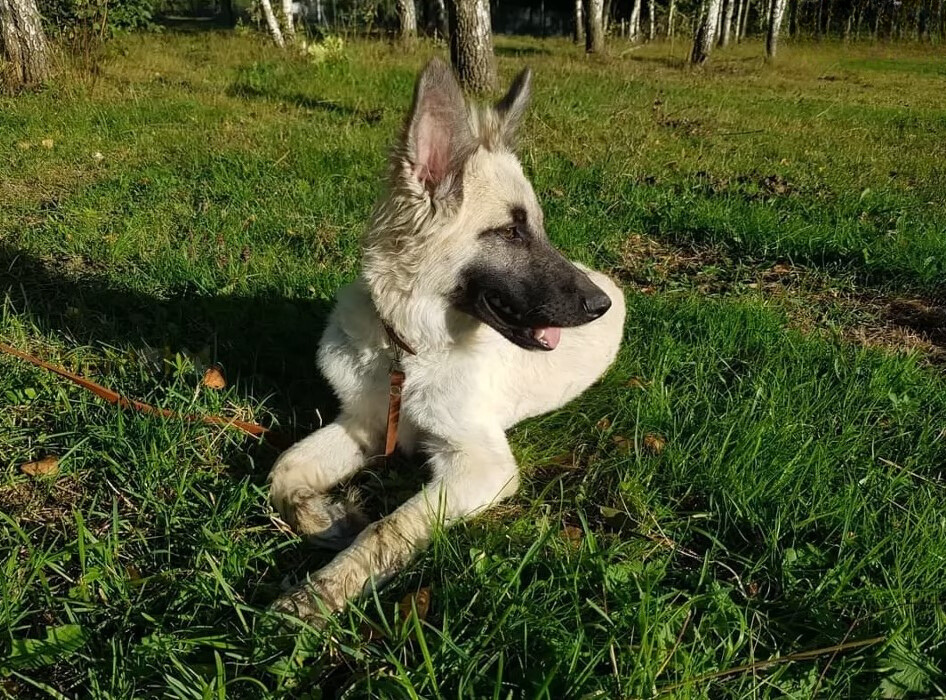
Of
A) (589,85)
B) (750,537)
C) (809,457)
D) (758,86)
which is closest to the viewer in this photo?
(750,537)

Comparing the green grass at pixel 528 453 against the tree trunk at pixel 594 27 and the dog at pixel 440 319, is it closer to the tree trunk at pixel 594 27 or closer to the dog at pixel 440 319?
the dog at pixel 440 319

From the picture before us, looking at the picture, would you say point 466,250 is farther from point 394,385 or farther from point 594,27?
point 594,27

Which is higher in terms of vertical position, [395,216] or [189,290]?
[395,216]

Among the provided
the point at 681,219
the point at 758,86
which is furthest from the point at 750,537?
the point at 758,86

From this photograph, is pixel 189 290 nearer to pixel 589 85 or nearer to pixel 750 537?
pixel 750 537

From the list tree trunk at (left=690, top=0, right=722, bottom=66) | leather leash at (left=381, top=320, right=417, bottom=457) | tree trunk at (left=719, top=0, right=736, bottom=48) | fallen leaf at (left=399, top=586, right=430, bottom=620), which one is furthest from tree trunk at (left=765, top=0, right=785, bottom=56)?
fallen leaf at (left=399, top=586, right=430, bottom=620)

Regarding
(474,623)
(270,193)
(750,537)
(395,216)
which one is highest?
(395,216)

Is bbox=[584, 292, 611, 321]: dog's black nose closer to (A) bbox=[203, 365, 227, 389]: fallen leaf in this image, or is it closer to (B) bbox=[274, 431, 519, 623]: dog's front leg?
(B) bbox=[274, 431, 519, 623]: dog's front leg

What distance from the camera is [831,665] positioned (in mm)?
1594

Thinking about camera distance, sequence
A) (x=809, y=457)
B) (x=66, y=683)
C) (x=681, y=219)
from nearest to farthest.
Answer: (x=66, y=683) < (x=809, y=457) < (x=681, y=219)

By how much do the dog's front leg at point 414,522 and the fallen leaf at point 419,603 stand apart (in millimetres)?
99

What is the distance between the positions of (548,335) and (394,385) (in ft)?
2.27

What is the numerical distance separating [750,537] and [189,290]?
9.87 ft

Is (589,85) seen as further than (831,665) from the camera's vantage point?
Yes
